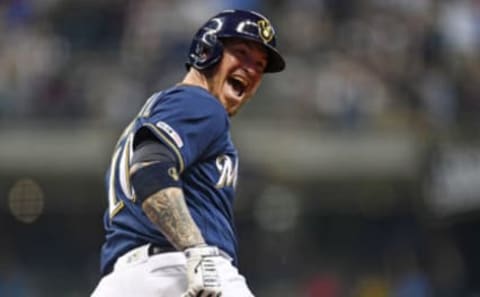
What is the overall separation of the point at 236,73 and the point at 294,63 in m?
8.51

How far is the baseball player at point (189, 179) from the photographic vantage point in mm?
5066

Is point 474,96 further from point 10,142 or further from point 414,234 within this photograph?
point 10,142

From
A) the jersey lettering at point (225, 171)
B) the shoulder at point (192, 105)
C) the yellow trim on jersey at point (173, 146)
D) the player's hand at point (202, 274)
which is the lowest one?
the player's hand at point (202, 274)

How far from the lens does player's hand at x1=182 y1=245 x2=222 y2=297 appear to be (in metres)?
4.88

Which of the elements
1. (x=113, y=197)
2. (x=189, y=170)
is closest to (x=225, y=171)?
(x=189, y=170)

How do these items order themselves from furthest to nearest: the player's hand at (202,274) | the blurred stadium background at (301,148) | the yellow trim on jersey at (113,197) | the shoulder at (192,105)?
the blurred stadium background at (301,148)
the yellow trim on jersey at (113,197)
the shoulder at (192,105)
the player's hand at (202,274)

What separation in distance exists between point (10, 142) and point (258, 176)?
96.2 inches

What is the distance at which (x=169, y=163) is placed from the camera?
16.8ft

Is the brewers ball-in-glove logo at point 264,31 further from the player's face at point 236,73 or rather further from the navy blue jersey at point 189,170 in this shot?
the navy blue jersey at point 189,170

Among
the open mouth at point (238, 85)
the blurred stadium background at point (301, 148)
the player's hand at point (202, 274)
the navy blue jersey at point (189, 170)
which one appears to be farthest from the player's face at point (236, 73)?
the blurred stadium background at point (301, 148)

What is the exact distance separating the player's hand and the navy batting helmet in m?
0.87

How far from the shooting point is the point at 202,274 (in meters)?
4.91

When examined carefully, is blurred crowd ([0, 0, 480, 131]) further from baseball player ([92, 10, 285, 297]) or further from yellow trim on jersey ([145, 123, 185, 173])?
yellow trim on jersey ([145, 123, 185, 173])

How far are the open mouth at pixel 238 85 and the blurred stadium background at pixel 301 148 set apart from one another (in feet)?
25.9
